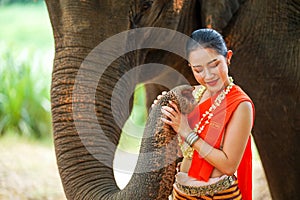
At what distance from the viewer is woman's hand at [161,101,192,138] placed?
2.15 meters

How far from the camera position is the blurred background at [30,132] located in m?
4.85

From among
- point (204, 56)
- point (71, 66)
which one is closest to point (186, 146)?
point (204, 56)

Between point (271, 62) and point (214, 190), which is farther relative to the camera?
point (271, 62)

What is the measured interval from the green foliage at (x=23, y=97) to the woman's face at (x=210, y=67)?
4819mm

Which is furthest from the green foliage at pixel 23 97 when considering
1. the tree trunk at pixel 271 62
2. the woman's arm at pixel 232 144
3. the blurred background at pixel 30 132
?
the woman's arm at pixel 232 144

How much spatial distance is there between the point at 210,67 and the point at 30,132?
5.06 m

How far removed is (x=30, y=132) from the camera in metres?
7.08

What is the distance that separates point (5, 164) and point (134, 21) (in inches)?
110

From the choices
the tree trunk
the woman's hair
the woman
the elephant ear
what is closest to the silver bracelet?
the woman

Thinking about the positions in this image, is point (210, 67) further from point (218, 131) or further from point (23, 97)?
point (23, 97)

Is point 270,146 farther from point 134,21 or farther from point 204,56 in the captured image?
point 204,56

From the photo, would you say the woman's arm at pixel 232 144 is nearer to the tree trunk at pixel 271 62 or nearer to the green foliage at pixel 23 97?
the tree trunk at pixel 271 62

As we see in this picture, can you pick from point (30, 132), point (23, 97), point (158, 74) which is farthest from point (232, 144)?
point (23, 97)

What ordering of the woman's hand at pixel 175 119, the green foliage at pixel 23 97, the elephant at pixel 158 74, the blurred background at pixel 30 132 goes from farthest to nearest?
the green foliage at pixel 23 97 < the blurred background at pixel 30 132 < the elephant at pixel 158 74 < the woman's hand at pixel 175 119
